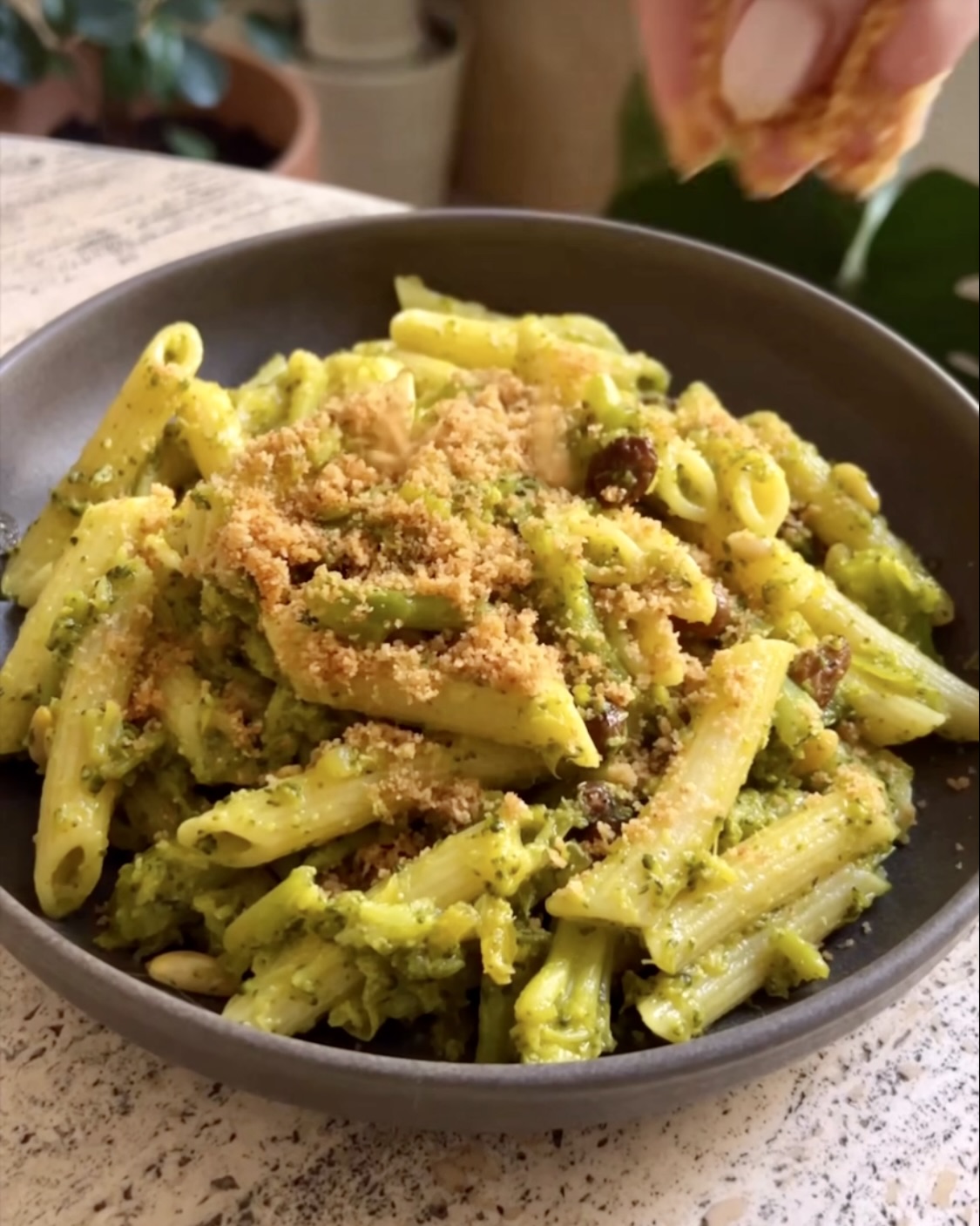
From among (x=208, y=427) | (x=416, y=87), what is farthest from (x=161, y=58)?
(x=208, y=427)

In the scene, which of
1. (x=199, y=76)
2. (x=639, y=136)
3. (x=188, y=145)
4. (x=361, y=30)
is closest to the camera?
(x=199, y=76)

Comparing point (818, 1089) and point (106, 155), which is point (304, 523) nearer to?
point (818, 1089)

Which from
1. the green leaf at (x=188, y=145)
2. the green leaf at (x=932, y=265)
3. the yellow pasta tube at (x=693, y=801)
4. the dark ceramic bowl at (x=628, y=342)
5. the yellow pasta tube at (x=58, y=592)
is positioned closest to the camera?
the dark ceramic bowl at (x=628, y=342)

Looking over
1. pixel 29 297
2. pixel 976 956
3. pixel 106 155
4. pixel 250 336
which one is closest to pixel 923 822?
pixel 976 956

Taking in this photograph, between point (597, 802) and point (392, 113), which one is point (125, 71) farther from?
point (597, 802)

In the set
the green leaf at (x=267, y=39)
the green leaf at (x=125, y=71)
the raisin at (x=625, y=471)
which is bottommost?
the green leaf at (x=267, y=39)

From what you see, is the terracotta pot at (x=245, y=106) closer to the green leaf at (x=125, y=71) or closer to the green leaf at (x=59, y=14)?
the green leaf at (x=125, y=71)

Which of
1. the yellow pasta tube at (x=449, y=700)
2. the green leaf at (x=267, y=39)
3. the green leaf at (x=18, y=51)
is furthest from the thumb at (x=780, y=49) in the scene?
the green leaf at (x=267, y=39)
